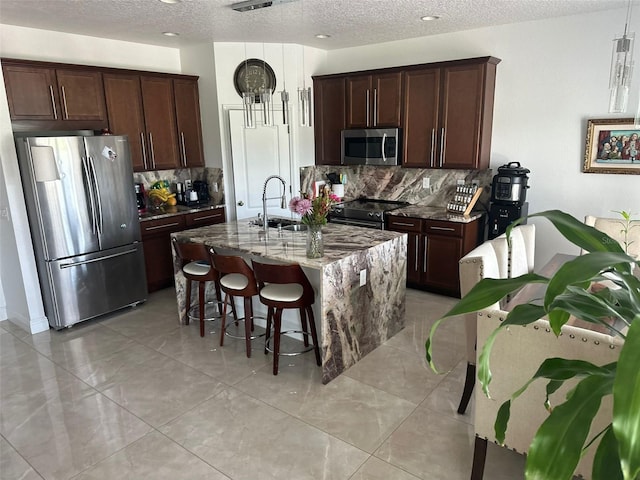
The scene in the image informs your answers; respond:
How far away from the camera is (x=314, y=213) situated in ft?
10.3

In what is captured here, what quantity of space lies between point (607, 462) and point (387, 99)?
4.57m

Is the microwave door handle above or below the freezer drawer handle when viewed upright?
above

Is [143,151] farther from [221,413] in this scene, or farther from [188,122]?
[221,413]

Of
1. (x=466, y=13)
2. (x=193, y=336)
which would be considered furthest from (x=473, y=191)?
(x=193, y=336)

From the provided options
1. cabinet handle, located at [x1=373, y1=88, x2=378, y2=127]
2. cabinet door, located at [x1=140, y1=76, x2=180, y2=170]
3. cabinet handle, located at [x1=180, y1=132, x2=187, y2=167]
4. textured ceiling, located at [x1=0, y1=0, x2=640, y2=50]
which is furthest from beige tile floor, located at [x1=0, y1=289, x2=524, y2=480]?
textured ceiling, located at [x1=0, y1=0, x2=640, y2=50]

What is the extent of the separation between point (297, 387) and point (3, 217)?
307cm

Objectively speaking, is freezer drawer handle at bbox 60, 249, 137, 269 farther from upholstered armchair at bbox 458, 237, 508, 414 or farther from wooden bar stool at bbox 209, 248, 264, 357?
upholstered armchair at bbox 458, 237, 508, 414

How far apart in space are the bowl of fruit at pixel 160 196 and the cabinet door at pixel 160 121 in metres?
0.28

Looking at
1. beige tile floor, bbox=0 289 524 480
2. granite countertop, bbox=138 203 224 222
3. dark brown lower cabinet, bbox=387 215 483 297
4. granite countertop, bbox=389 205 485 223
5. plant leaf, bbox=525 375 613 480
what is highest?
plant leaf, bbox=525 375 613 480

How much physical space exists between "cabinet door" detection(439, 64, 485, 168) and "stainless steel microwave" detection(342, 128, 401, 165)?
0.56 meters

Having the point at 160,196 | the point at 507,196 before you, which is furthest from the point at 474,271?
the point at 160,196

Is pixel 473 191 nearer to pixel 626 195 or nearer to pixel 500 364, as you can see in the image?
pixel 626 195

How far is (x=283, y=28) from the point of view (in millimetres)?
4531

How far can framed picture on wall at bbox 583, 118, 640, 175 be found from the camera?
4.02 meters
